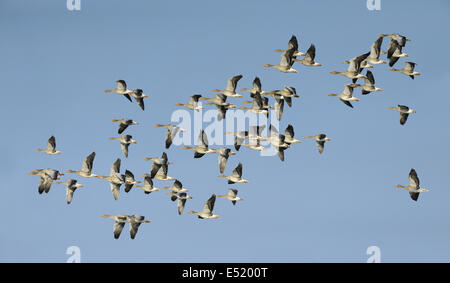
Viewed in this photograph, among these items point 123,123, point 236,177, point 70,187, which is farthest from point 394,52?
point 70,187

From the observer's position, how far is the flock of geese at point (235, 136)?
86312 mm

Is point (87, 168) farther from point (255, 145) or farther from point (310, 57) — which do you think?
point (310, 57)

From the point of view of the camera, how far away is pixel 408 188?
85.7 m

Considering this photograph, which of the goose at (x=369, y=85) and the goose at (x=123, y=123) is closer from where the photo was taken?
the goose at (x=369, y=85)

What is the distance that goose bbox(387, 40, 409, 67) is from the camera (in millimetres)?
86625

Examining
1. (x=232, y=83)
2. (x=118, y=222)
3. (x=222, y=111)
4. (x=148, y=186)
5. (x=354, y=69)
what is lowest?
(x=118, y=222)

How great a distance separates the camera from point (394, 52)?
285 feet

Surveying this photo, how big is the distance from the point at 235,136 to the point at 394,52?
11958 mm

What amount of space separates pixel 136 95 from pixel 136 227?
8.81m

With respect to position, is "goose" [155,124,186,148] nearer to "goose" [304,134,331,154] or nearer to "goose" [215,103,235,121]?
"goose" [215,103,235,121]

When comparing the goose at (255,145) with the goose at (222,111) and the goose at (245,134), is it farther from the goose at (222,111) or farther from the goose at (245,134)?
the goose at (222,111)

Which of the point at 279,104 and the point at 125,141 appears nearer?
the point at 279,104

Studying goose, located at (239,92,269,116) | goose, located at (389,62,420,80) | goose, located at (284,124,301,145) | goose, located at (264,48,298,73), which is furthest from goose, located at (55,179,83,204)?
goose, located at (389,62,420,80)

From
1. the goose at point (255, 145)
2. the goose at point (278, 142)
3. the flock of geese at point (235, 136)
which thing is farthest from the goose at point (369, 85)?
the goose at point (255, 145)
